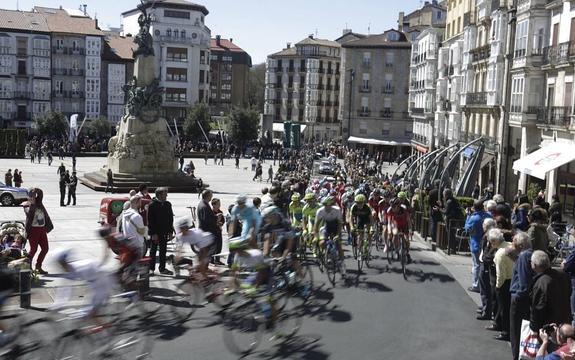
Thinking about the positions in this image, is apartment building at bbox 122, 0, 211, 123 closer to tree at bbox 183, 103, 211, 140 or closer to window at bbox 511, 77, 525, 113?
tree at bbox 183, 103, 211, 140

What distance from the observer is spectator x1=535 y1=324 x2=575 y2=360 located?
789cm

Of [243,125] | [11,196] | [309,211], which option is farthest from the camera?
[243,125]

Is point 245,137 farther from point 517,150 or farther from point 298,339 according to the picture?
point 298,339

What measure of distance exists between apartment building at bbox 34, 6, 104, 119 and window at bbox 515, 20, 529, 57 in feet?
213

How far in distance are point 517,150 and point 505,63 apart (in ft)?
18.5

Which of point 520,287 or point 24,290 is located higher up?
point 520,287

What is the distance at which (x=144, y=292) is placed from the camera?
11.8 meters

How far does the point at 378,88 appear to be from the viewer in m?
90.8

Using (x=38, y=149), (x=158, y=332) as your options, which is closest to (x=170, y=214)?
(x=158, y=332)

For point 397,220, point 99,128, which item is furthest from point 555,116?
point 99,128

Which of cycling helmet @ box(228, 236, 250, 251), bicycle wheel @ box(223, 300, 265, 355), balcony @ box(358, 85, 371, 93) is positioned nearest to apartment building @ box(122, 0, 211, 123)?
balcony @ box(358, 85, 371, 93)

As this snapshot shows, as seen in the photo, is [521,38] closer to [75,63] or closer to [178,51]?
[75,63]

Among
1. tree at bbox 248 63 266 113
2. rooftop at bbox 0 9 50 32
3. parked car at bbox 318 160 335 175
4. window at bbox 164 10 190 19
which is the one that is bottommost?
parked car at bbox 318 160 335 175

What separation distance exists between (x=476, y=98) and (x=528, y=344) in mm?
40457
